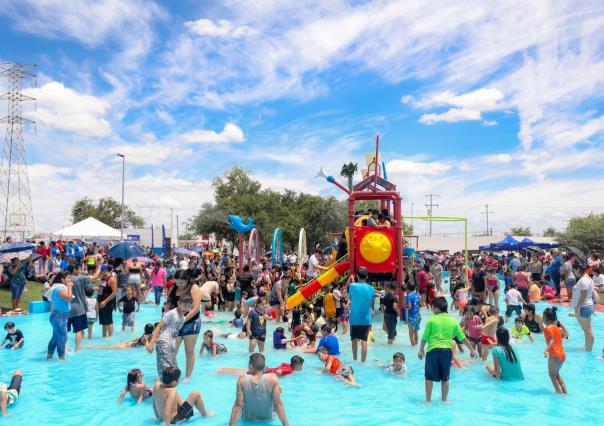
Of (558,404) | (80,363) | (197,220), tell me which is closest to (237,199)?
(197,220)

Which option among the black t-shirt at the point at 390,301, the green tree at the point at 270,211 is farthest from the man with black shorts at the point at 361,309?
the green tree at the point at 270,211

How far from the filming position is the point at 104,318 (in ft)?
37.3

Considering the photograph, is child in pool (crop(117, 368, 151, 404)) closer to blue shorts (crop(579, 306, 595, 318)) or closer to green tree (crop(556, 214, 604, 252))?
blue shorts (crop(579, 306, 595, 318))

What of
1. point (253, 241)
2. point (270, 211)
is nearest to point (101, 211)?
point (270, 211)

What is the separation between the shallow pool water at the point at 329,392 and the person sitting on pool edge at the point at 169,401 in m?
0.26

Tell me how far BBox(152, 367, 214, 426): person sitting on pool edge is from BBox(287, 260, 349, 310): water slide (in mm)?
7168

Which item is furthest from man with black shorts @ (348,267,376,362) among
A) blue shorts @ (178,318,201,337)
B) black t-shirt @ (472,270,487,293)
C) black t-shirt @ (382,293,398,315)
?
black t-shirt @ (472,270,487,293)

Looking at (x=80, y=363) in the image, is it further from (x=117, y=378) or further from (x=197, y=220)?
(x=197, y=220)

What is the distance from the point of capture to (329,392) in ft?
25.5

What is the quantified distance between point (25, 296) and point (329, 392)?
13683 millimetres

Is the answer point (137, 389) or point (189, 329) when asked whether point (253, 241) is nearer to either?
point (189, 329)

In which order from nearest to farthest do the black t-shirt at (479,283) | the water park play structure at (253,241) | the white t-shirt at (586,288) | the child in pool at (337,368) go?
1. the child in pool at (337,368)
2. the white t-shirt at (586,288)
3. the black t-shirt at (479,283)
4. the water park play structure at (253,241)

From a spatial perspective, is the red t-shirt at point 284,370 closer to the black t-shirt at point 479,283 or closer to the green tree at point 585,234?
the black t-shirt at point 479,283

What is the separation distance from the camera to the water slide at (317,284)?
1333 centimetres
